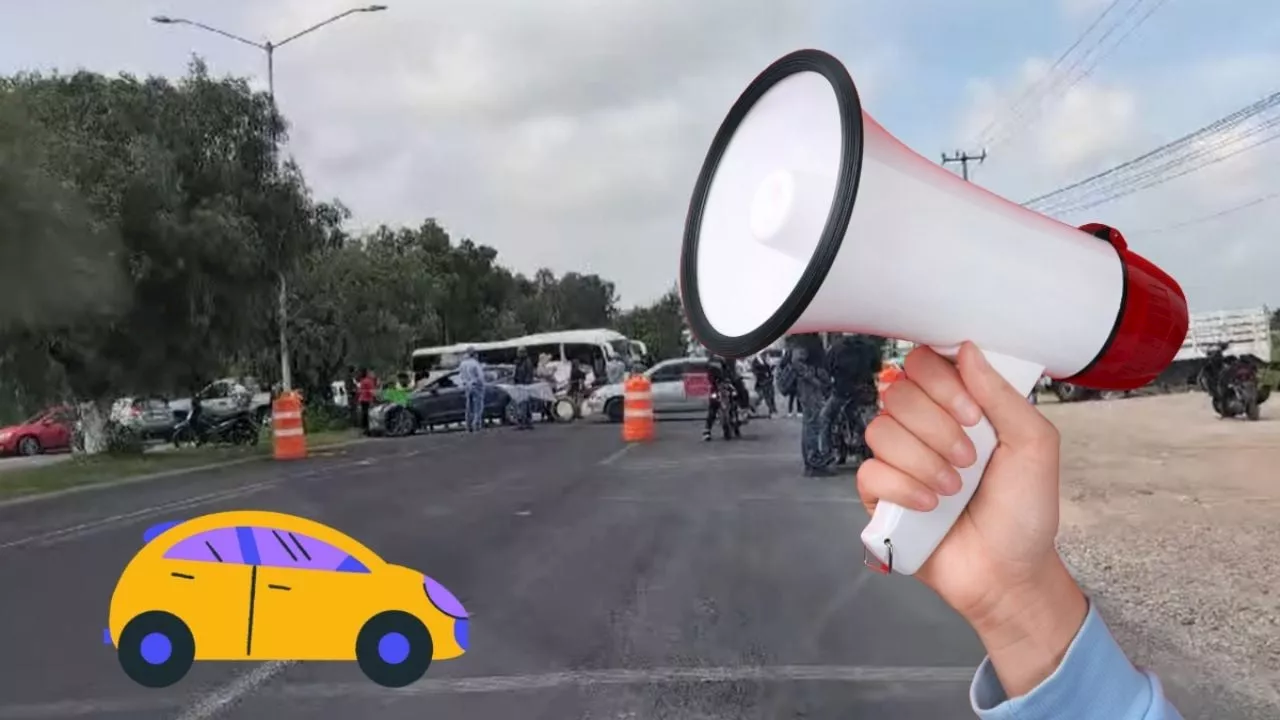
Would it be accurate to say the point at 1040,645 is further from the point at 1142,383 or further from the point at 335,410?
the point at 335,410

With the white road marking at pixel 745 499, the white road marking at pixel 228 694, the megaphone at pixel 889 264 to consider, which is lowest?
the white road marking at pixel 745 499

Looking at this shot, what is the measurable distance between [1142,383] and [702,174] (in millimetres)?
424

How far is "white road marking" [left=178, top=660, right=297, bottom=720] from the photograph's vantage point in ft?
7.68

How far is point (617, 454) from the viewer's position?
10.1m

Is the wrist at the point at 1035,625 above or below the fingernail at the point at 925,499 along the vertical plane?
below

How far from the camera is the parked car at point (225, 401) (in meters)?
15.5

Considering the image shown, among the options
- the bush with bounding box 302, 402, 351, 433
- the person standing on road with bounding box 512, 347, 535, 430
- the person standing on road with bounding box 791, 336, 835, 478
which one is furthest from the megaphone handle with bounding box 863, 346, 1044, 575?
the person standing on road with bounding box 512, 347, 535, 430

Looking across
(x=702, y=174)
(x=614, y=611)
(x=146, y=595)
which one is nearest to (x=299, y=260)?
(x=614, y=611)

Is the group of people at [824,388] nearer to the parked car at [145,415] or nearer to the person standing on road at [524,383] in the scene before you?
the person standing on road at [524,383]

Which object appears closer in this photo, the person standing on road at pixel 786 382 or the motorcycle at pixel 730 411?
the person standing on road at pixel 786 382

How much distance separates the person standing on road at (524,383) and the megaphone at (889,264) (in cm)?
1450

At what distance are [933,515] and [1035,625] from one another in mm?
164

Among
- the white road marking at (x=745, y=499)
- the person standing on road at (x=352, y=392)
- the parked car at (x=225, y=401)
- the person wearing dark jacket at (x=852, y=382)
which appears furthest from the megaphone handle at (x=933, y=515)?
the parked car at (x=225, y=401)

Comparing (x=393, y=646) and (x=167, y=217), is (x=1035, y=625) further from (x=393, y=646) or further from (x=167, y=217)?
(x=167, y=217)
